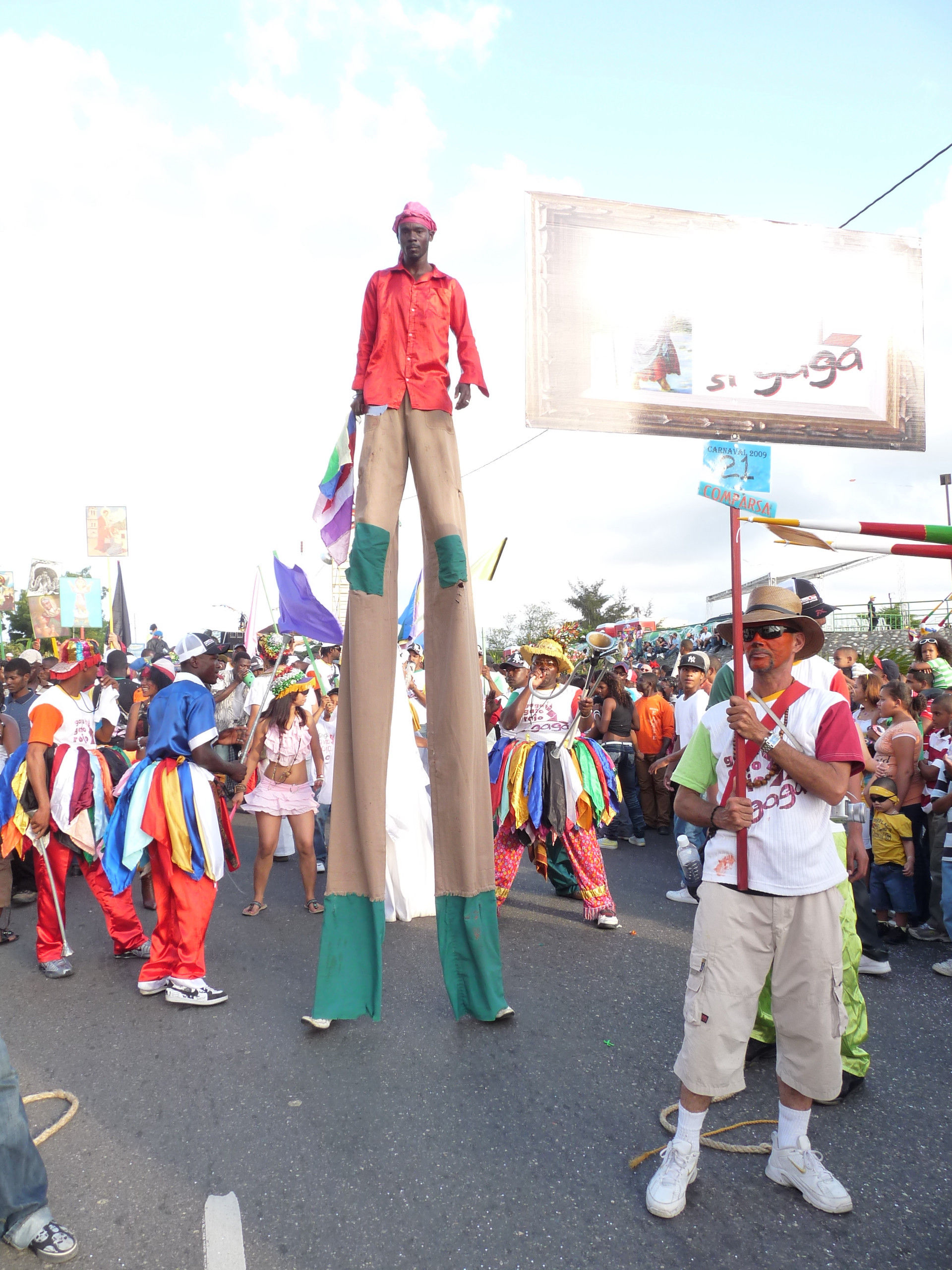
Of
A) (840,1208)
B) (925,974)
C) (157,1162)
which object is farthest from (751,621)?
(925,974)

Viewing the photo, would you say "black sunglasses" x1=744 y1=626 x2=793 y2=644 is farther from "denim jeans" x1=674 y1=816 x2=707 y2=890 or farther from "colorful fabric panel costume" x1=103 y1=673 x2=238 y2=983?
"colorful fabric panel costume" x1=103 y1=673 x2=238 y2=983

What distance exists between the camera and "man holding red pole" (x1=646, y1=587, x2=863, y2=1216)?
9.00 ft

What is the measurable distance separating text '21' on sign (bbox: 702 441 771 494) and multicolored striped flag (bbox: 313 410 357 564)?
7.04ft

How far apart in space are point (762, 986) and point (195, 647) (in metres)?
3.67

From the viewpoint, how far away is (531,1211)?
270cm

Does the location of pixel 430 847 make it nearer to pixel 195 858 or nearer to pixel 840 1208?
pixel 195 858

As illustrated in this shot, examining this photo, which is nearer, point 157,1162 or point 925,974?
point 157,1162

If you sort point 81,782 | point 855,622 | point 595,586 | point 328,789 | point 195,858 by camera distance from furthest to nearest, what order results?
point 595,586, point 855,622, point 328,789, point 81,782, point 195,858

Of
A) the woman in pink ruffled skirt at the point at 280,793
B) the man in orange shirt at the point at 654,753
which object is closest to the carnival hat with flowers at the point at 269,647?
the woman in pink ruffled skirt at the point at 280,793

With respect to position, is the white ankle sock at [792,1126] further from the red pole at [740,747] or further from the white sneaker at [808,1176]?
the red pole at [740,747]

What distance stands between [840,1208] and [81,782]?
15.2 ft

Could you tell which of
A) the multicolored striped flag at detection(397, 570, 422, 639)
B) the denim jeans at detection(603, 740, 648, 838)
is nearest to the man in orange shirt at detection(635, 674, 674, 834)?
the denim jeans at detection(603, 740, 648, 838)

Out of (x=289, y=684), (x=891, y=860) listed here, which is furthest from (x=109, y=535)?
(x=891, y=860)

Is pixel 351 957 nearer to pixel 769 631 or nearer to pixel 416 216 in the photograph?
pixel 769 631
